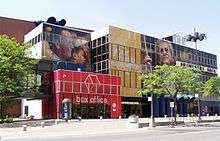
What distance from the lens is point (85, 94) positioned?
6931cm

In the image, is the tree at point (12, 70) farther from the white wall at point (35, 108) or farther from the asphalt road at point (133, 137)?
the white wall at point (35, 108)

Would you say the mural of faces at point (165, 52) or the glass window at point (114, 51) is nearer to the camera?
the glass window at point (114, 51)

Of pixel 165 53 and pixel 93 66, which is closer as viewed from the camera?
pixel 93 66

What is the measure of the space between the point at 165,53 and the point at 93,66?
17.7 m

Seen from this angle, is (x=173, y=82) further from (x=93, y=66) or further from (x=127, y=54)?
(x=93, y=66)

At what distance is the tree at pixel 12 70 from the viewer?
48656 mm

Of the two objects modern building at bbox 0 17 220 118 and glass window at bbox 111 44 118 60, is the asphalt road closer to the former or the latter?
modern building at bbox 0 17 220 118

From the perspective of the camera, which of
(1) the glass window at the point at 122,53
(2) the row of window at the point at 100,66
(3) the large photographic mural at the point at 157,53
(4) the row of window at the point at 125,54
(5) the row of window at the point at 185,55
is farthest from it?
(5) the row of window at the point at 185,55

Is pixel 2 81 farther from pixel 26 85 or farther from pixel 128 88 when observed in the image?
pixel 128 88

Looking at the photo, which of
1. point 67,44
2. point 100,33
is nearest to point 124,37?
point 100,33

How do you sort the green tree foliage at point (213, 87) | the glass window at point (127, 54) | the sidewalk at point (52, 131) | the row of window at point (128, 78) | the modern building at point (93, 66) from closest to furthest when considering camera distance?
1. the sidewalk at point (52, 131)
2. the modern building at point (93, 66)
3. the green tree foliage at point (213, 87)
4. the row of window at point (128, 78)
5. the glass window at point (127, 54)

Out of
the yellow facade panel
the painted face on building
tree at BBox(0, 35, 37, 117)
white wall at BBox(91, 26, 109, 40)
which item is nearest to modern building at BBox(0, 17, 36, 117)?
white wall at BBox(91, 26, 109, 40)

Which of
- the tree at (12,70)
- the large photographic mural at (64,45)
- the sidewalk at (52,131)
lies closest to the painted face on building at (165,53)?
the large photographic mural at (64,45)

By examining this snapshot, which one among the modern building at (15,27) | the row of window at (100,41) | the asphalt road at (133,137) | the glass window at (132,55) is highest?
the modern building at (15,27)
